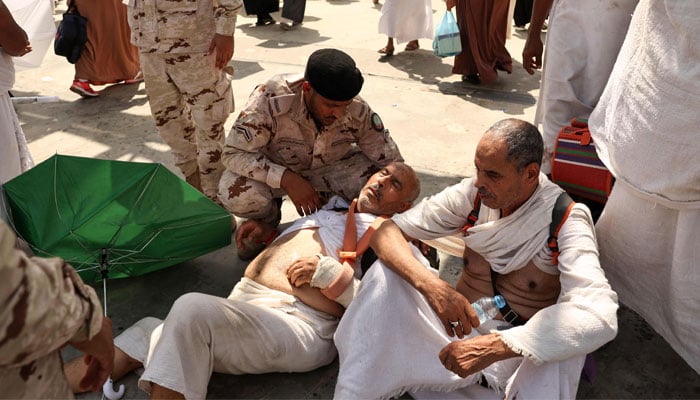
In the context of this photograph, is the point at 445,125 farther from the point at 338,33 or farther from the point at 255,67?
the point at 338,33

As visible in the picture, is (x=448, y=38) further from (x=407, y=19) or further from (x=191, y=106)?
(x=191, y=106)

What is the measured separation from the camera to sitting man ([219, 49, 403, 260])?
3100mm

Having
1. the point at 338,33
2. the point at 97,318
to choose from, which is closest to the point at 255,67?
the point at 338,33

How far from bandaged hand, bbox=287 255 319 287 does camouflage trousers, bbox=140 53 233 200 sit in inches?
57.8

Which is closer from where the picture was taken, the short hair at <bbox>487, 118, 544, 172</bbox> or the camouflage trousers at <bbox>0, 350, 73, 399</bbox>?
the camouflage trousers at <bbox>0, 350, 73, 399</bbox>

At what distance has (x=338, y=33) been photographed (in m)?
8.25

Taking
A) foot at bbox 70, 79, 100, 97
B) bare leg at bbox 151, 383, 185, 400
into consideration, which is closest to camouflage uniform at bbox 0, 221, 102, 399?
bare leg at bbox 151, 383, 185, 400

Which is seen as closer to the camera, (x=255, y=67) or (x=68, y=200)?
(x=68, y=200)

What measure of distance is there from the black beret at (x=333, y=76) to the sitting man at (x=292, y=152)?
0.24ft

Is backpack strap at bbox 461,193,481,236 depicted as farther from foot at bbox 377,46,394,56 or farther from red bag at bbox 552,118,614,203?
foot at bbox 377,46,394,56

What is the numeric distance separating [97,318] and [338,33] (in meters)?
7.33

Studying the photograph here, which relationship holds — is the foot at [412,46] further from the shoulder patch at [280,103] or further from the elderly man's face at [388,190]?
the elderly man's face at [388,190]

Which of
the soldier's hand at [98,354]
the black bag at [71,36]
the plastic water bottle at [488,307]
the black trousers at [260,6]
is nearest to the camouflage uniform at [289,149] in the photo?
the plastic water bottle at [488,307]

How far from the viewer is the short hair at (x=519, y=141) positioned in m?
2.18
